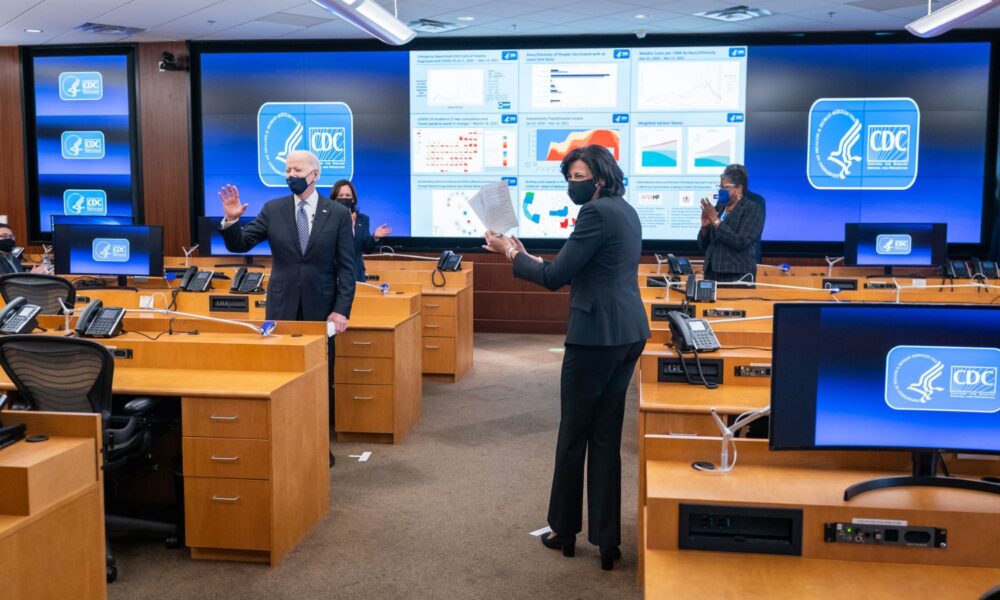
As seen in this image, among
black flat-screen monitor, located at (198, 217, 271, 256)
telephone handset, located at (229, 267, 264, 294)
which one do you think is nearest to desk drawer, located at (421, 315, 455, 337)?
telephone handset, located at (229, 267, 264, 294)

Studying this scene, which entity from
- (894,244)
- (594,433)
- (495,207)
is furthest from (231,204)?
(894,244)

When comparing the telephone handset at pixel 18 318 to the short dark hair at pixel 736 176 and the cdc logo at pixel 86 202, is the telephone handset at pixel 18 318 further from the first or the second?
the cdc logo at pixel 86 202

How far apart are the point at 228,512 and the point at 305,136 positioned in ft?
23.2

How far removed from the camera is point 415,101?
31.4ft

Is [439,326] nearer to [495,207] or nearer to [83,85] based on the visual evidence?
[495,207]

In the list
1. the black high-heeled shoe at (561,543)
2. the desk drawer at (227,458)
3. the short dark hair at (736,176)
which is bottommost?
the black high-heeled shoe at (561,543)

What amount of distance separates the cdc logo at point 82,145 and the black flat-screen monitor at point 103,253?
3876 millimetres

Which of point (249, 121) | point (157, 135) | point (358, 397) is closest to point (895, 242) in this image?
point (358, 397)

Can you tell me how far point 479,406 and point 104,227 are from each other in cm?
329

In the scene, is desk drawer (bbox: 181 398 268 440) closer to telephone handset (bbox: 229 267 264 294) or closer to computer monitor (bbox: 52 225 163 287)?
telephone handset (bbox: 229 267 264 294)

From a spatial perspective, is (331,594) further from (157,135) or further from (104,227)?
(157,135)

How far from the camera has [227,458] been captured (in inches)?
131

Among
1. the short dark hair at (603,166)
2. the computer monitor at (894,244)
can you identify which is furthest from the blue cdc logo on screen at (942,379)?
the computer monitor at (894,244)

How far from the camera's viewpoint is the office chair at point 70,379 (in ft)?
10.4
